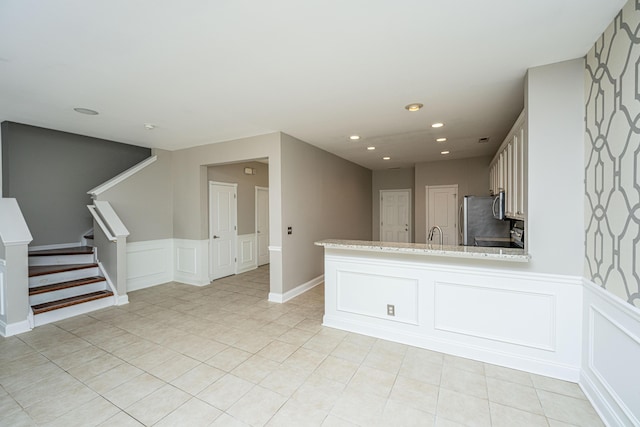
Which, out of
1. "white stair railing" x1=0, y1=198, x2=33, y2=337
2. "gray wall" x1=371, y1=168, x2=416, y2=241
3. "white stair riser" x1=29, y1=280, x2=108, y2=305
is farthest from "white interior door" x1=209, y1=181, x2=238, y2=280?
"gray wall" x1=371, y1=168, x2=416, y2=241

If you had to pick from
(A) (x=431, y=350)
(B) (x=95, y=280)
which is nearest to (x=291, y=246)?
(A) (x=431, y=350)

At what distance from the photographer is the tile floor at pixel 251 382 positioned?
6.15 feet

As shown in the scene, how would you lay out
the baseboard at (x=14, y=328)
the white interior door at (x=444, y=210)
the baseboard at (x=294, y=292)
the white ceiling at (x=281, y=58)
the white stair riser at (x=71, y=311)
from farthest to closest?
the white interior door at (x=444, y=210) < the baseboard at (x=294, y=292) < the white stair riser at (x=71, y=311) < the baseboard at (x=14, y=328) < the white ceiling at (x=281, y=58)

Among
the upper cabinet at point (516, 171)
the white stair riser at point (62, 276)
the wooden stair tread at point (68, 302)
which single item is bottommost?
the wooden stair tread at point (68, 302)

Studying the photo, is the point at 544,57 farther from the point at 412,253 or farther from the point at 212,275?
the point at 212,275

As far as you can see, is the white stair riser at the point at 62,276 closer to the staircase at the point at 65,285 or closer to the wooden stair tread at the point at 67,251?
the staircase at the point at 65,285

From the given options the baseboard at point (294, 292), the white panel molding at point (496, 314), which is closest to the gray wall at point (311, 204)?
the baseboard at point (294, 292)

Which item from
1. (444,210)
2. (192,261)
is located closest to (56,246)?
(192,261)

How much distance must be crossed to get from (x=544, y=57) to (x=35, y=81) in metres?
4.35

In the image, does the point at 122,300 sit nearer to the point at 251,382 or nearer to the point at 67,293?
the point at 67,293

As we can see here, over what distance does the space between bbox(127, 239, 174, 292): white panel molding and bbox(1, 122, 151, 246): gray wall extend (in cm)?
91

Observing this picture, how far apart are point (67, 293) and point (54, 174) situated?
188cm

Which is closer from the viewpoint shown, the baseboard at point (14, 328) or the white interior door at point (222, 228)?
the baseboard at point (14, 328)

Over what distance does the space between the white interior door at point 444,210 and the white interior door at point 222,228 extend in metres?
4.50
